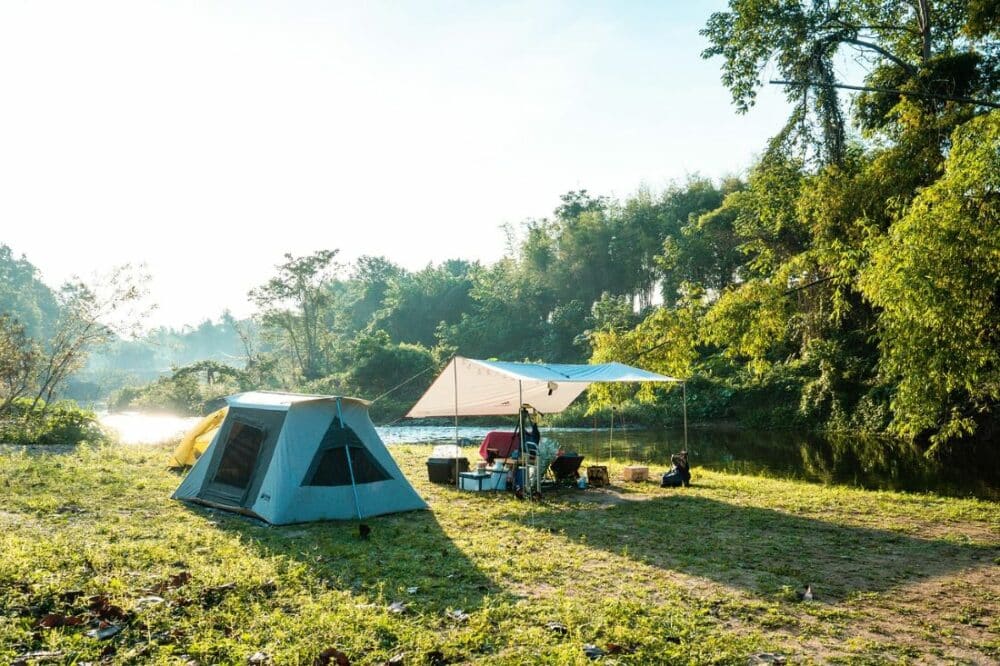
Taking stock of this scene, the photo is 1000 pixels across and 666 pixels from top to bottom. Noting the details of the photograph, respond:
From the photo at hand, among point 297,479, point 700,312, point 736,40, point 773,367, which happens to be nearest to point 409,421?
point 773,367

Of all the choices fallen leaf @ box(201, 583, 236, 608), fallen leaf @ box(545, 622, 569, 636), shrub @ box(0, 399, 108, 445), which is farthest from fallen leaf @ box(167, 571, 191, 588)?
shrub @ box(0, 399, 108, 445)

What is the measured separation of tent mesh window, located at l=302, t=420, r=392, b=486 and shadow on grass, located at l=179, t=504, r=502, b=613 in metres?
0.54

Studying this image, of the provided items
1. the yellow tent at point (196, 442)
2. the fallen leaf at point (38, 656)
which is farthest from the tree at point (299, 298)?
the fallen leaf at point (38, 656)

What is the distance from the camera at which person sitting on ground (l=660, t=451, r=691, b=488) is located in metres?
11.0

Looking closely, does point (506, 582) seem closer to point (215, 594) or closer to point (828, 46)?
point (215, 594)

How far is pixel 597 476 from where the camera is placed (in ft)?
36.5

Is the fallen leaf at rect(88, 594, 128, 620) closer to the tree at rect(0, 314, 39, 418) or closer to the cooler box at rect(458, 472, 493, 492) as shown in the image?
the cooler box at rect(458, 472, 493, 492)

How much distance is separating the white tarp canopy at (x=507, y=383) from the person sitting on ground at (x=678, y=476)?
132 cm

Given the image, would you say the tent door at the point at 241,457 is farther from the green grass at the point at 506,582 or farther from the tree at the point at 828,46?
the tree at the point at 828,46

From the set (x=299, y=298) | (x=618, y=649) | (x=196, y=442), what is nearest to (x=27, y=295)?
(x=299, y=298)

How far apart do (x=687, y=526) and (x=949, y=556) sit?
2.49 m

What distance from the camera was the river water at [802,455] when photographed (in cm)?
1387

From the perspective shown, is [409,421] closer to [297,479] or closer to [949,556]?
[297,479]

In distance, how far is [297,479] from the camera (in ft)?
26.3
